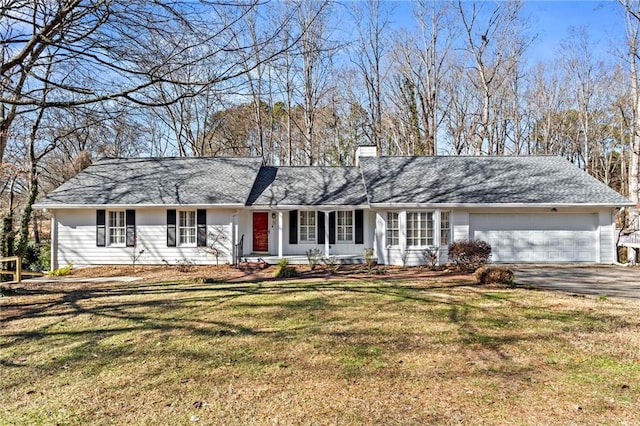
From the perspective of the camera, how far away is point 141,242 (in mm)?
14828

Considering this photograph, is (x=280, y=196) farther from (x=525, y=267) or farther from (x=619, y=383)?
(x=619, y=383)

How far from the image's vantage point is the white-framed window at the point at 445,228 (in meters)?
14.4

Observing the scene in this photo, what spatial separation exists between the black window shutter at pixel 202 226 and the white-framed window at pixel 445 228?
29.3 ft

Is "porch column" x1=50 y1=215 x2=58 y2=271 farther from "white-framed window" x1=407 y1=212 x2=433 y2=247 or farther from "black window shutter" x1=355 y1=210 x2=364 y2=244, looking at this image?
"white-framed window" x1=407 y1=212 x2=433 y2=247

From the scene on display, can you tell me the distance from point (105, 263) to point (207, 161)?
6291 millimetres

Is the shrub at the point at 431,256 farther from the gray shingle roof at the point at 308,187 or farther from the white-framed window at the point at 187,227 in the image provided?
the white-framed window at the point at 187,227

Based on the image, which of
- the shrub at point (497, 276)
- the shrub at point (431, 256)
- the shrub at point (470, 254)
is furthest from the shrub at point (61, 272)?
the shrub at point (497, 276)

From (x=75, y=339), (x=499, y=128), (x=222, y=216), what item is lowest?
(x=75, y=339)

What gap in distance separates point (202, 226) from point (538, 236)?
1273cm

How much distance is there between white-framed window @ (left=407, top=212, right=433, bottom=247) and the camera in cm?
1438

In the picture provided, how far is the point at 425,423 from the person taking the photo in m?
3.44

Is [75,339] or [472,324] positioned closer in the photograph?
[75,339]

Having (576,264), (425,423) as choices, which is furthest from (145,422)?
(576,264)

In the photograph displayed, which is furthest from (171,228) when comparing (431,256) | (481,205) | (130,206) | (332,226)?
(481,205)
